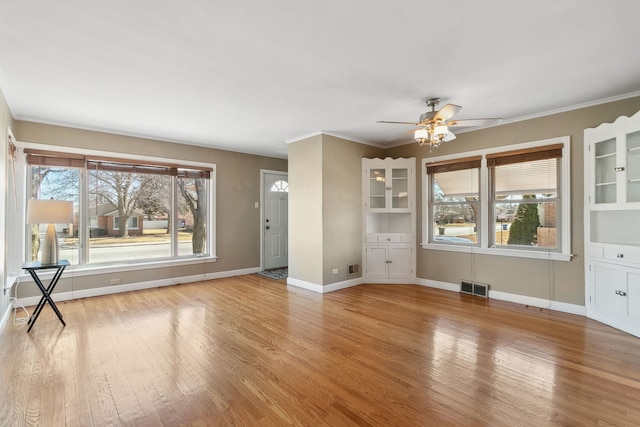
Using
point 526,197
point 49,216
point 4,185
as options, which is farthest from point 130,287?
point 526,197

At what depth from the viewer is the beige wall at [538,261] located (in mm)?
3818

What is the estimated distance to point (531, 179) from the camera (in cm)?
432

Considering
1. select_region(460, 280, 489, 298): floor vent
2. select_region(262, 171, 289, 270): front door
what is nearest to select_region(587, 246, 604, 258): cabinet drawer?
select_region(460, 280, 489, 298): floor vent

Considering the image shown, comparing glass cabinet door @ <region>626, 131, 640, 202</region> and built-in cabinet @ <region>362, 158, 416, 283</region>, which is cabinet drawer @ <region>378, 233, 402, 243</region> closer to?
built-in cabinet @ <region>362, 158, 416, 283</region>

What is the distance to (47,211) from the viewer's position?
11.2 feet

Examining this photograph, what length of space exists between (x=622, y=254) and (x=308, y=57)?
392 cm

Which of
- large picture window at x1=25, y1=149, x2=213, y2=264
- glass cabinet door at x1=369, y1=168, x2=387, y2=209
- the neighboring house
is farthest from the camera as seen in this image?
glass cabinet door at x1=369, y1=168, x2=387, y2=209

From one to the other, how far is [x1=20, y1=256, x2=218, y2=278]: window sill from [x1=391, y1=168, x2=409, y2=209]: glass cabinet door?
12.0 ft

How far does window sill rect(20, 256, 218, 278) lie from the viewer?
15.1ft

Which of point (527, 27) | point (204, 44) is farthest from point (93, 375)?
point (527, 27)

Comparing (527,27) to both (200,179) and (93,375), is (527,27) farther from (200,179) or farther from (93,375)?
(200,179)

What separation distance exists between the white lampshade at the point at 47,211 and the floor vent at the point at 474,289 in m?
5.56

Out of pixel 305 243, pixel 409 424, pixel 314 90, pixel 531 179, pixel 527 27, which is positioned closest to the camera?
pixel 409 424

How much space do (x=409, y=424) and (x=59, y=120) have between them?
18.4 feet
